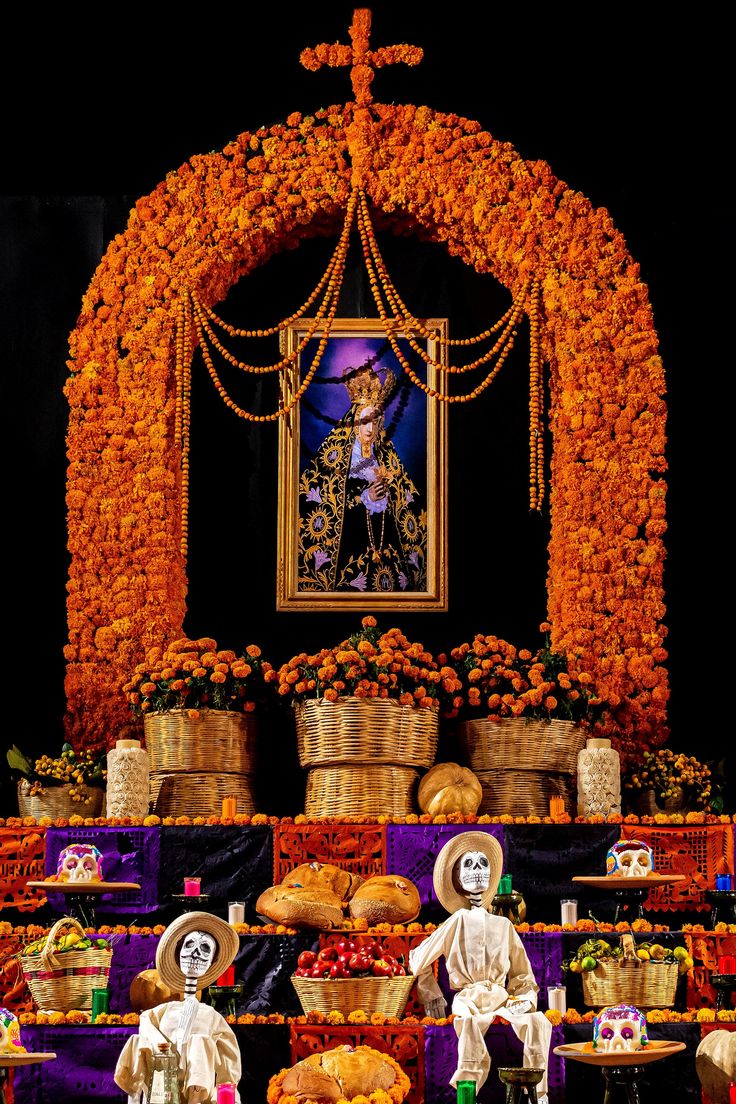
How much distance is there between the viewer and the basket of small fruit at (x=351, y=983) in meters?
6.96

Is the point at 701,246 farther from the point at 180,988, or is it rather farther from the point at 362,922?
the point at 180,988

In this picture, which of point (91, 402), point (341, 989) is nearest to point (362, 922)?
point (341, 989)

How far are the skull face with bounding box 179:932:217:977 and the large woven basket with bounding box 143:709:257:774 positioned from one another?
227cm

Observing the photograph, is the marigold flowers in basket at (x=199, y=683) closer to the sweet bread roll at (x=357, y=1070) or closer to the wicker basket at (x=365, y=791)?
the wicker basket at (x=365, y=791)

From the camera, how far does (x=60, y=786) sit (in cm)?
902

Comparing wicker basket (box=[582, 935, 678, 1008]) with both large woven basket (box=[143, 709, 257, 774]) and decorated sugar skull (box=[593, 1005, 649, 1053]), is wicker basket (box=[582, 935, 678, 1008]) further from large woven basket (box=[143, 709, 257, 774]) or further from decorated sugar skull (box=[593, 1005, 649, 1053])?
large woven basket (box=[143, 709, 257, 774])

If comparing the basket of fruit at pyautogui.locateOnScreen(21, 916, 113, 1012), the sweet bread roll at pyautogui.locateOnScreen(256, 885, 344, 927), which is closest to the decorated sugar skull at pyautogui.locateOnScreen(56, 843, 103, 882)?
the basket of fruit at pyautogui.locateOnScreen(21, 916, 113, 1012)

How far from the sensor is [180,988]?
21.9 ft

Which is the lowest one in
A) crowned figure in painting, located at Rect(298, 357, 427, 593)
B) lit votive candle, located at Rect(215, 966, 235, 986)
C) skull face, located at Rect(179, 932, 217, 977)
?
lit votive candle, located at Rect(215, 966, 235, 986)

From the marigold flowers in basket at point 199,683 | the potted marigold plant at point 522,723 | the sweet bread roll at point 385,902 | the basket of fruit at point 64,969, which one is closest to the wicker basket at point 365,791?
the potted marigold plant at point 522,723

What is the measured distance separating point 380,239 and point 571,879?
425 centimetres

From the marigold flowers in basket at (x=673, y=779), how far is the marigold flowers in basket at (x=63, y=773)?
9.16ft

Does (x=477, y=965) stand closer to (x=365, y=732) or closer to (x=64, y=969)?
(x=64, y=969)

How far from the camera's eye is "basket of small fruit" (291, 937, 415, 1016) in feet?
22.9
